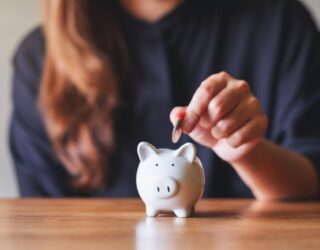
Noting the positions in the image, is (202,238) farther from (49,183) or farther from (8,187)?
(8,187)

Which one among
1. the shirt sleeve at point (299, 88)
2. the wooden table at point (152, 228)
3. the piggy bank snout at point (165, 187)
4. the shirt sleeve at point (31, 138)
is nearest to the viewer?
the wooden table at point (152, 228)

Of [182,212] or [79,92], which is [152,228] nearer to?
[182,212]

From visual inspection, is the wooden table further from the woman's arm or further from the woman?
the woman

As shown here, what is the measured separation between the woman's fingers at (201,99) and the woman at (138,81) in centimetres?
44

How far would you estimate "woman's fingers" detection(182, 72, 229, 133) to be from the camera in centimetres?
58

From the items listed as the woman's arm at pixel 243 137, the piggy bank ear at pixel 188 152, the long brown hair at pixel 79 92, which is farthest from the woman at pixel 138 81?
the piggy bank ear at pixel 188 152

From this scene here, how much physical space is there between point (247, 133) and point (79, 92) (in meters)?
0.56

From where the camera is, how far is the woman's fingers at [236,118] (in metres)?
0.64

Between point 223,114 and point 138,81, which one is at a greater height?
point 138,81

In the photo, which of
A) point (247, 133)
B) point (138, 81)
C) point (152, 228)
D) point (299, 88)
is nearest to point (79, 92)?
point (138, 81)

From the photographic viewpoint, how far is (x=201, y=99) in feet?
1.96

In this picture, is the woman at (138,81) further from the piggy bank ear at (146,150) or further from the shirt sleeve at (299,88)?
the piggy bank ear at (146,150)

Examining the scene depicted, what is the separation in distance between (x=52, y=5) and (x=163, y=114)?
33 cm

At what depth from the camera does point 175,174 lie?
54 centimetres
